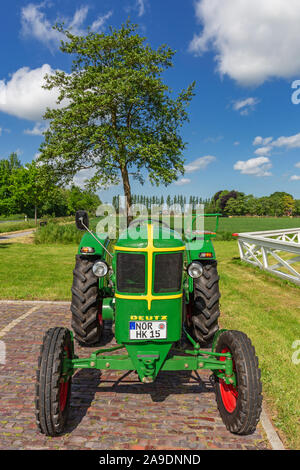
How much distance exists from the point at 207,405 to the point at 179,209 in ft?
7.69

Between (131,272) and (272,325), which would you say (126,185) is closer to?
(272,325)

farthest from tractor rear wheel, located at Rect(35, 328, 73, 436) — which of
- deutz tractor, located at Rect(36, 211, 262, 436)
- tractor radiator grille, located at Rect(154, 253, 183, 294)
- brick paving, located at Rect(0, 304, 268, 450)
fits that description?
tractor radiator grille, located at Rect(154, 253, 183, 294)

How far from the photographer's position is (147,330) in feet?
9.27

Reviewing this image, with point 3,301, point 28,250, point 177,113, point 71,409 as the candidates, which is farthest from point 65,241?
point 71,409

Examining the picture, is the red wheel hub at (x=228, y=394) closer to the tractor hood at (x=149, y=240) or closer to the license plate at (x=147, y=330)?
the license plate at (x=147, y=330)

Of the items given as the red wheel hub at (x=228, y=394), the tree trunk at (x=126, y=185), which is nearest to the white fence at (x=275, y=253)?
the red wheel hub at (x=228, y=394)

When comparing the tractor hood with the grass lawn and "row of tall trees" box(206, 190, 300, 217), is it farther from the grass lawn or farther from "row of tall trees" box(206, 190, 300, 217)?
"row of tall trees" box(206, 190, 300, 217)

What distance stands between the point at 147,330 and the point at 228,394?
40.7 inches

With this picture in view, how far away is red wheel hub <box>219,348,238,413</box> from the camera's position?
284 cm

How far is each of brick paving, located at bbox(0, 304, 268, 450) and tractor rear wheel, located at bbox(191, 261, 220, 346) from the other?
485 mm

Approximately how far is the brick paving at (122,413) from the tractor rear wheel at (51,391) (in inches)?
6.0

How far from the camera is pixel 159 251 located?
2779mm

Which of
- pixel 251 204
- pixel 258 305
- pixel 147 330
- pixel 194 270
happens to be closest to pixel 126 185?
pixel 258 305

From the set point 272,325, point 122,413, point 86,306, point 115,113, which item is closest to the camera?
point 122,413
